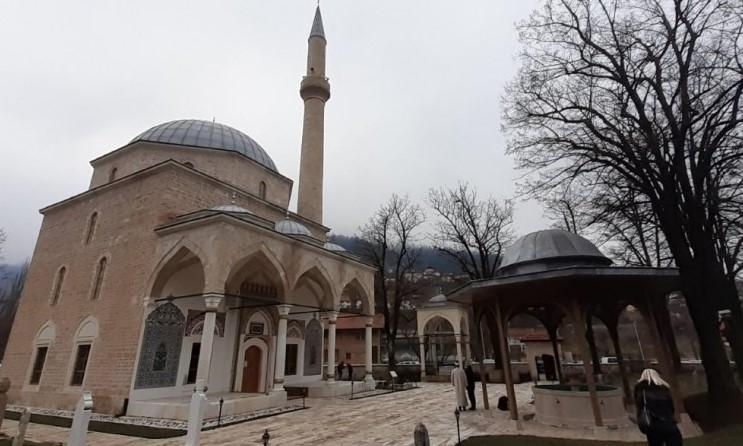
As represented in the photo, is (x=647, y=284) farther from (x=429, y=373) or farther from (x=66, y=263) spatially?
(x=66, y=263)

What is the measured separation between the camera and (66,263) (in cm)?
1444

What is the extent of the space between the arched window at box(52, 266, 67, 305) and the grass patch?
608 inches

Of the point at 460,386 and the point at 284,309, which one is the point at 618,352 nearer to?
the point at 460,386

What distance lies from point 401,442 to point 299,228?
9.11 metres

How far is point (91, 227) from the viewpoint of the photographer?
14.3m

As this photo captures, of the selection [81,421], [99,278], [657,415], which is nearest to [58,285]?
[99,278]

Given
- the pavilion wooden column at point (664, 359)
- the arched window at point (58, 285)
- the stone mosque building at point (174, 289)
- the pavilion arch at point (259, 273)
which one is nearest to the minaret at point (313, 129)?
the stone mosque building at point (174, 289)

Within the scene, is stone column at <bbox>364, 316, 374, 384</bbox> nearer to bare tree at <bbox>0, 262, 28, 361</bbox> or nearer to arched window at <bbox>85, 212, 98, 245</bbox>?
arched window at <bbox>85, 212, 98, 245</bbox>

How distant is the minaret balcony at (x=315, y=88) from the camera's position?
20531 mm

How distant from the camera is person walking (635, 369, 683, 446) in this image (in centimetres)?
435

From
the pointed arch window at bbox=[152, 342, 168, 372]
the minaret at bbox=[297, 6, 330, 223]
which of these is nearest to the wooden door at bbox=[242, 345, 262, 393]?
the pointed arch window at bbox=[152, 342, 168, 372]

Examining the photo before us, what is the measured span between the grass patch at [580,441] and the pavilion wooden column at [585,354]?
2.62 ft

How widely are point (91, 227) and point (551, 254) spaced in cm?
1564

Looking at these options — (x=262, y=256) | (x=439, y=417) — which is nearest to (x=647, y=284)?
(x=439, y=417)
